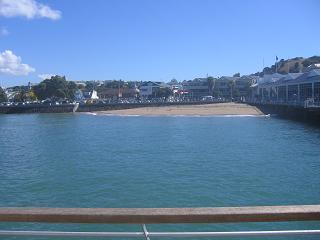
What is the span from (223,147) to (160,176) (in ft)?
50.1

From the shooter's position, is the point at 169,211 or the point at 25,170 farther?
the point at 25,170

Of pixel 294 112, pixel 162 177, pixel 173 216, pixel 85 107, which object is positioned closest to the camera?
pixel 173 216

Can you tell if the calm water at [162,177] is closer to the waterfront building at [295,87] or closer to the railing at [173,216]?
the railing at [173,216]

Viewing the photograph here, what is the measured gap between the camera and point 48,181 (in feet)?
75.5

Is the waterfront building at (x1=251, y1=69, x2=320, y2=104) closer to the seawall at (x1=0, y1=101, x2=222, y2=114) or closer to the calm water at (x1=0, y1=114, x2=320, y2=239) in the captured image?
the seawall at (x1=0, y1=101, x2=222, y2=114)

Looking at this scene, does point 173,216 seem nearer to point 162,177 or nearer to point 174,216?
point 174,216

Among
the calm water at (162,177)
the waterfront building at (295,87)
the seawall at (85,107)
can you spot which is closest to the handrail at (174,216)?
the calm water at (162,177)

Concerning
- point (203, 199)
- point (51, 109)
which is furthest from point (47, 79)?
point (203, 199)

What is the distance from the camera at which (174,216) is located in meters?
3.25

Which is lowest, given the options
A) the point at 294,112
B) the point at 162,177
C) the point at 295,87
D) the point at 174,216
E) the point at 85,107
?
the point at 294,112

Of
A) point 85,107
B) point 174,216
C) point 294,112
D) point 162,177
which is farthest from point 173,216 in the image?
point 85,107

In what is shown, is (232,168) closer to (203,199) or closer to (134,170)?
(134,170)

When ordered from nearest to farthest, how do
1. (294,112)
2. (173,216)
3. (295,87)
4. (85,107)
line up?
(173,216) → (294,112) → (295,87) → (85,107)

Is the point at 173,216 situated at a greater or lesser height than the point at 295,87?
lesser
